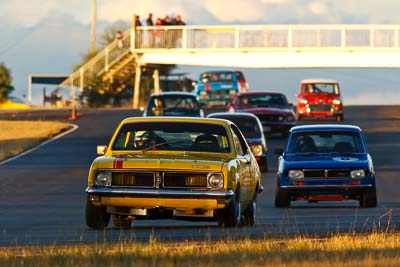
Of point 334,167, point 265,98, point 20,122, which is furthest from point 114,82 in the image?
point 334,167

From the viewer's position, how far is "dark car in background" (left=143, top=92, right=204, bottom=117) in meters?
41.2

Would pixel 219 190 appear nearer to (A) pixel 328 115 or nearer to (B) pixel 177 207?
(B) pixel 177 207

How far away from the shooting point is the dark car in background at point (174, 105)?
41188 mm

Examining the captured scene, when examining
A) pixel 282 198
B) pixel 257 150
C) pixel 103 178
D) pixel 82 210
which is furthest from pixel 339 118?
pixel 103 178

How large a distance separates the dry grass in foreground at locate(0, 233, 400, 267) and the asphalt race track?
1213 millimetres

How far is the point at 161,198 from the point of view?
1797cm

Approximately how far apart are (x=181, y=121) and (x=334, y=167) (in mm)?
5635

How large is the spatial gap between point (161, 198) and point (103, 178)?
2.60 ft

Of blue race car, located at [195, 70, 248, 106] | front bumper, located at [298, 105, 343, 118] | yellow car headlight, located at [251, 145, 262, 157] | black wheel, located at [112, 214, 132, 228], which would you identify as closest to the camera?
black wheel, located at [112, 214, 132, 228]

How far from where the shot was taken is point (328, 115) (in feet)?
182

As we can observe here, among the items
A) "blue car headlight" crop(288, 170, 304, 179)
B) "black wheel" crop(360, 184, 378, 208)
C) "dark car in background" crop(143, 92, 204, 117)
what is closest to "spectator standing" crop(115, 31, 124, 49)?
"dark car in background" crop(143, 92, 204, 117)

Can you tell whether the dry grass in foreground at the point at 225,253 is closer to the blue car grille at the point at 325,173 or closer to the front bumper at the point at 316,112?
the blue car grille at the point at 325,173

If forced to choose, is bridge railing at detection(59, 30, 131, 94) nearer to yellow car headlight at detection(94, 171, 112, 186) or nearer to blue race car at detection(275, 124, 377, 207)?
blue race car at detection(275, 124, 377, 207)

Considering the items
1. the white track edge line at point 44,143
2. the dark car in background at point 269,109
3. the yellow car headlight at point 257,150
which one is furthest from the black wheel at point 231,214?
the dark car in background at point 269,109
